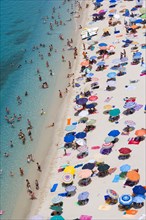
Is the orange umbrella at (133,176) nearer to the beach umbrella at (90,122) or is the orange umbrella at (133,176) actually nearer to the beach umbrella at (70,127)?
the beach umbrella at (90,122)

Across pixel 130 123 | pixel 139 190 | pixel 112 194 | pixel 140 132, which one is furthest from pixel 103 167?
pixel 130 123

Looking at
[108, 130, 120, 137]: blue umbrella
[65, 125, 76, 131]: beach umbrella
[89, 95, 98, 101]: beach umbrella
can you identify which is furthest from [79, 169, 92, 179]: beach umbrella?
[89, 95, 98, 101]: beach umbrella

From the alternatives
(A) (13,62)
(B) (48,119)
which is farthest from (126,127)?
(A) (13,62)

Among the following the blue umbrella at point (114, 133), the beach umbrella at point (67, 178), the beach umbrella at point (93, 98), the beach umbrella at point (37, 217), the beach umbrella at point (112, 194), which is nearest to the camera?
the beach umbrella at point (112, 194)

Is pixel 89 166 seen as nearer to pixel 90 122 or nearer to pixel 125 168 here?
pixel 125 168

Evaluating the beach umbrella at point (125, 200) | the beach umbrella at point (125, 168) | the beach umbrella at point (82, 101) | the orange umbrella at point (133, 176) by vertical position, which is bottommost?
the beach umbrella at point (125, 200)

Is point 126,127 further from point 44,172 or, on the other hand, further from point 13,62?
point 13,62

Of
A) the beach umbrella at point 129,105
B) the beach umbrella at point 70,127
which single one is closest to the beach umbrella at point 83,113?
the beach umbrella at point 70,127
